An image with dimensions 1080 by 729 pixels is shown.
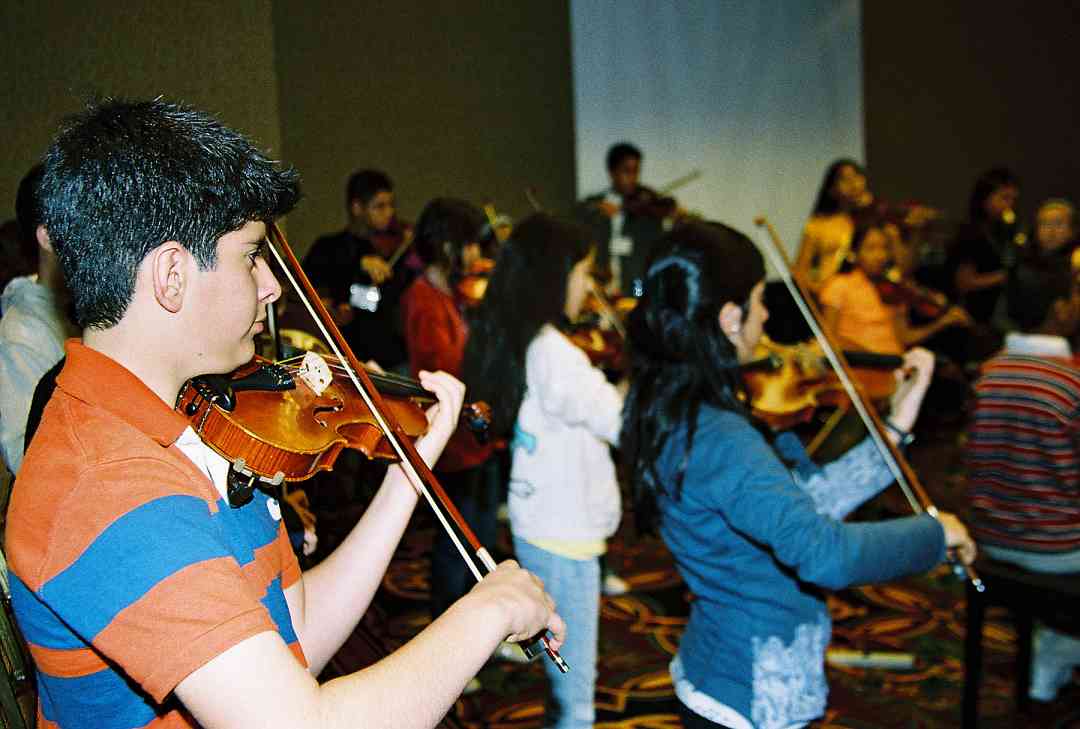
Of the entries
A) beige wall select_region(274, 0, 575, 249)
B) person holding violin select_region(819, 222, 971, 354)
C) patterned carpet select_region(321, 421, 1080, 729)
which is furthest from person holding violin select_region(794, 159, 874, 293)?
beige wall select_region(274, 0, 575, 249)

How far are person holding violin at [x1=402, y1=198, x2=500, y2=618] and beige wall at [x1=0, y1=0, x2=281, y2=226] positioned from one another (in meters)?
0.98

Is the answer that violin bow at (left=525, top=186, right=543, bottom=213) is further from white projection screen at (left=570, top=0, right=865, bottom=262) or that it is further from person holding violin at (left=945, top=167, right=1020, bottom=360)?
person holding violin at (left=945, top=167, right=1020, bottom=360)

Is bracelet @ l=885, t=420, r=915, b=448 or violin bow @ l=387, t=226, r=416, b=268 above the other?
violin bow @ l=387, t=226, r=416, b=268

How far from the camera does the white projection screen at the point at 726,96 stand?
573 cm

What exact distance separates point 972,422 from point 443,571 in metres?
1.54

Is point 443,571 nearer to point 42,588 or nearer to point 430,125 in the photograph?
point 42,588

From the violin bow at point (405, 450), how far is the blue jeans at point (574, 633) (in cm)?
100

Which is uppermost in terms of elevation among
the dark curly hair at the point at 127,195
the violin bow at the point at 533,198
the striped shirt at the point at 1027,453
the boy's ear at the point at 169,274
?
the dark curly hair at the point at 127,195

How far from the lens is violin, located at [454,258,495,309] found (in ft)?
10.6

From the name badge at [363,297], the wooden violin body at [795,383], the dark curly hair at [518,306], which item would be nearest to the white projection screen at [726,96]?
the name badge at [363,297]

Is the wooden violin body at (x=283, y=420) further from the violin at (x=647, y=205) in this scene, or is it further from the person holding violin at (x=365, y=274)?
the violin at (x=647, y=205)

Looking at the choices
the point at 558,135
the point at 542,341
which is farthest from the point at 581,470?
the point at 558,135

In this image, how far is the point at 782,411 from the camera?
2.68m

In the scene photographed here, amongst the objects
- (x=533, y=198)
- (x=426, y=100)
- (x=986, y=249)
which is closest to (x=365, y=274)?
(x=426, y=100)
